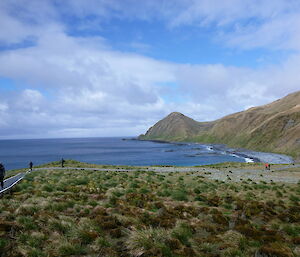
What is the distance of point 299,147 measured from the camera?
9350cm

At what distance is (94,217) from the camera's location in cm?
1023

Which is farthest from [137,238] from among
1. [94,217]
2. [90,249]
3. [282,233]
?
[282,233]

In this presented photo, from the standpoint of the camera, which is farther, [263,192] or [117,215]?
[263,192]

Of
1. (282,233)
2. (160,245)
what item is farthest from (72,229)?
(282,233)

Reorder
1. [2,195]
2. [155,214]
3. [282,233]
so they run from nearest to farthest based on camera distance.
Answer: [282,233] < [155,214] < [2,195]

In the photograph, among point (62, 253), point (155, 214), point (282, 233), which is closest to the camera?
point (62, 253)

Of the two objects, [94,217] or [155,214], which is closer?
[94,217]

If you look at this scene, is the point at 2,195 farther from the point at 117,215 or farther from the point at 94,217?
the point at 117,215

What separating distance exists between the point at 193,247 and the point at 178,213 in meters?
3.50

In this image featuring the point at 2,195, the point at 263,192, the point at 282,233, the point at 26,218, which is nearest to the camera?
the point at 26,218

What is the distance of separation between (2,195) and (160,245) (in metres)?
11.7

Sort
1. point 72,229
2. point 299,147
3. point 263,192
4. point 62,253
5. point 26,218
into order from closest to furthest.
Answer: point 62,253 → point 72,229 → point 26,218 → point 263,192 → point 299,147

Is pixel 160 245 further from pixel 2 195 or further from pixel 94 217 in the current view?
pixel 2 195

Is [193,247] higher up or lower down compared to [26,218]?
lower down
